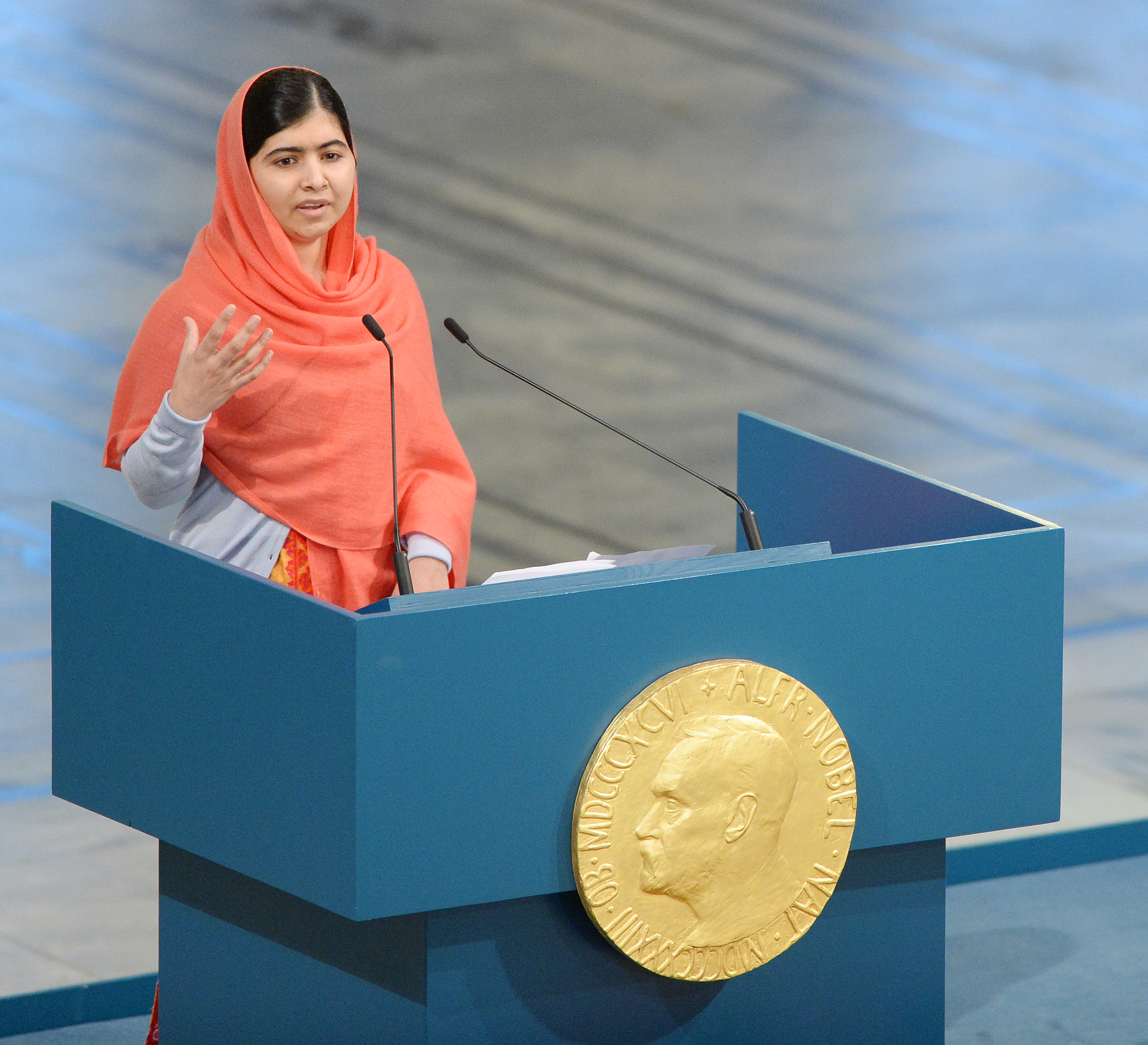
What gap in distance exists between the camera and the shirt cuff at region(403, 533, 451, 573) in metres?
2.38

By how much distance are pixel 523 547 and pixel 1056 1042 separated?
240 cm

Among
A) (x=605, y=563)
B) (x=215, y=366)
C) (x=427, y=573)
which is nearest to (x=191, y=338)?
(x=215, y=366)

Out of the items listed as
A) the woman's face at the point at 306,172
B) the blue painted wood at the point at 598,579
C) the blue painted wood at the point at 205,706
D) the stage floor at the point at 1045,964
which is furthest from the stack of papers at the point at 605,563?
the stage floor at the point at 1045,964

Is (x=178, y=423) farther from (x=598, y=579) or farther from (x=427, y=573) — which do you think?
(x=598, y=579)

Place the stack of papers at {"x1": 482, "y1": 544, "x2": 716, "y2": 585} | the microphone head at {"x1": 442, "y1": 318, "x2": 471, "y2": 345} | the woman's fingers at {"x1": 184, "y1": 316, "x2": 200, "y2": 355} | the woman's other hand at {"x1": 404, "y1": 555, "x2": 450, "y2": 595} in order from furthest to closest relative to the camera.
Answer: the woman's other hand at {"x1": 404, "y1": 555, "x2": 450, "y2": 595}, the microphone head at {"x1": 442, "y1": 318, "x2": 471, "y2": 345}, the woman's fingers at {"x1": 184, "y1": 316, "x2": 200, "y2": 355}, the stack of papers at {"x1": 482, "y1": 544, "x2": 716, "y2": 585}

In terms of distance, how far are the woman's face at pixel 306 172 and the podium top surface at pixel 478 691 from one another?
498 mm

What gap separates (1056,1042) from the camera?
286 cm

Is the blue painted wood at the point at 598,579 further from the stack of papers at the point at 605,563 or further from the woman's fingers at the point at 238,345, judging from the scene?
the woman's fingers at the point at 238,345

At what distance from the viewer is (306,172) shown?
7.61 ft

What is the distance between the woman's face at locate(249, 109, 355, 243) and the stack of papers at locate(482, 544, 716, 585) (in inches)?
20.8

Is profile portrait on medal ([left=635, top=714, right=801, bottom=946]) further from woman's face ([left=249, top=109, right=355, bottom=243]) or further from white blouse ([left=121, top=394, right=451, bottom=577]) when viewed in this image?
woman's face ([left=249, top=109, right=355, bottom=243])

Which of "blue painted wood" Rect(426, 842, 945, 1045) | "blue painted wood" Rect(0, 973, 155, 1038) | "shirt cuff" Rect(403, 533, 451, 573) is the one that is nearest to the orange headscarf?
"shirt cuff" Rect(403, 533, 451, 573)

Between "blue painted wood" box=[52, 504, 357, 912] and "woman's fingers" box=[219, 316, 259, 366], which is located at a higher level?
"woman's fingers" box=[219, 316, 259, 366]

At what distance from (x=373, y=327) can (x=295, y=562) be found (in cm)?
33
